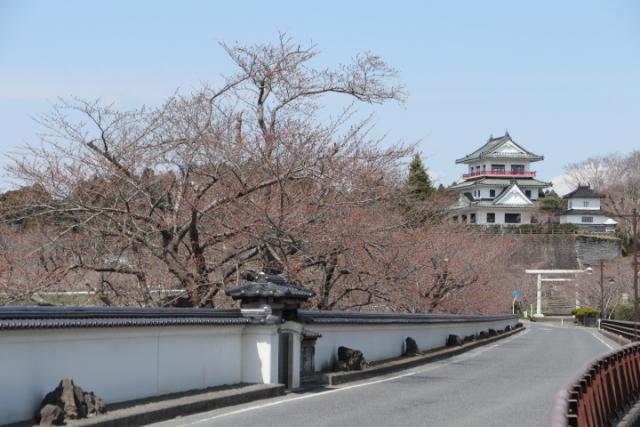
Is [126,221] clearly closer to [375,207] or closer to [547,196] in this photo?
[375,207]

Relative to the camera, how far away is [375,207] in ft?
75.1

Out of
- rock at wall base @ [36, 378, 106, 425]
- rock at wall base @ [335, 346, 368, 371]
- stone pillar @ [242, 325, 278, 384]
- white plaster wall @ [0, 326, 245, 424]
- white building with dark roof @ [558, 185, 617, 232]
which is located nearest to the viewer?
rock at wall base @ [36, 378, 106, 425]

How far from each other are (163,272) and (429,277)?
56.7 ft

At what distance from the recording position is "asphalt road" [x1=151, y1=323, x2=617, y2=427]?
11383 millimetres

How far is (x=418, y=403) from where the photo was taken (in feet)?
44.7

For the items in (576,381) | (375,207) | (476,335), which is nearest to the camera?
(576,381)

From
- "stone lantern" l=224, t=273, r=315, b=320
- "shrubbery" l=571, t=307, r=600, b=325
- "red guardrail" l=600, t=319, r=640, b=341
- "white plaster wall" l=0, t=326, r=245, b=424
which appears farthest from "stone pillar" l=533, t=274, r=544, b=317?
"white plaster wall" l=0, t=326, r=245, b=424

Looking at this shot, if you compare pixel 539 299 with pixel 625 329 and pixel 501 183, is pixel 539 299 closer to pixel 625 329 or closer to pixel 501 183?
pixel 501 183

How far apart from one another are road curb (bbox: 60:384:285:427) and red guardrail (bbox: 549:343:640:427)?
15.7 feet

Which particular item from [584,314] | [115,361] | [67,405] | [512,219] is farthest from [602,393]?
[512,219]

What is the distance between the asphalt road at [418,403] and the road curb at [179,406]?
159 millimetres

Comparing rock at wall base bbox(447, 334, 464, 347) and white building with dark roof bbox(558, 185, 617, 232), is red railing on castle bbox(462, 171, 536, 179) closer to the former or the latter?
white building with dark roof bbox(558, 185, 617, 232)

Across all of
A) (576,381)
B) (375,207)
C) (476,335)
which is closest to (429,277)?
(476,335)

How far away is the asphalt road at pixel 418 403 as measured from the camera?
37.3 ft
